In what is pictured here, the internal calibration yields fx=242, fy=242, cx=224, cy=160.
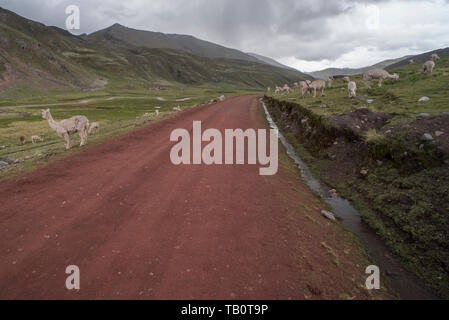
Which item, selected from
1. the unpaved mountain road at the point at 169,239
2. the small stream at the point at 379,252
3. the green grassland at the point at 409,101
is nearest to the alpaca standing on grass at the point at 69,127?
the unpaved mountain road at the point at 169,239

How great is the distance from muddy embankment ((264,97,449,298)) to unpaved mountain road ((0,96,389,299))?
6.08 ft

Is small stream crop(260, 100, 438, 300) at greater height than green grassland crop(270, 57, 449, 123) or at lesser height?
lesser

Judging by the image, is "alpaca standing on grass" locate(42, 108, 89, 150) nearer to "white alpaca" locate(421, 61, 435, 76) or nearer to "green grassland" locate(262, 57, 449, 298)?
"green grassland" locate(262, 57, 449, 298)

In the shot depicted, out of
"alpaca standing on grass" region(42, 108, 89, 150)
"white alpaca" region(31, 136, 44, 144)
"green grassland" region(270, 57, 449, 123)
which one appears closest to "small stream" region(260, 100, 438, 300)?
"green grassland" region(270, 57, 449, 123)

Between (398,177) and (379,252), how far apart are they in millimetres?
4380

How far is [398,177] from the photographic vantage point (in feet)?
35.6

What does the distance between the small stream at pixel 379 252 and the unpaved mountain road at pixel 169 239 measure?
0.66 metres

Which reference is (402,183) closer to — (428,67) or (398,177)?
(398,177)

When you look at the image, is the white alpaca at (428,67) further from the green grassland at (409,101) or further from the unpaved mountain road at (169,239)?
the unpaved mountain road at (169,239)

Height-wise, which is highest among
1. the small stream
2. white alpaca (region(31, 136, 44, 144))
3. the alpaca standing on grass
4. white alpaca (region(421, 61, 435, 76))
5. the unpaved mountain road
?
white alpaca (region(421, 61, 435, 76))

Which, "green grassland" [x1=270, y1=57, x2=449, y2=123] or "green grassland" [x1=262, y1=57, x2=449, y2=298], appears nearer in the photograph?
"green grassland" [x1=262, y1=57, x2=449, y2=298]

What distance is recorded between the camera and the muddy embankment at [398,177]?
7.68 metres

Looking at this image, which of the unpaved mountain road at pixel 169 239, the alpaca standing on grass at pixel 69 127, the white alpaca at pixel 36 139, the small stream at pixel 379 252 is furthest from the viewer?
the white alpaca at pixel 36 139

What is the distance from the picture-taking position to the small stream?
21.8 feet
